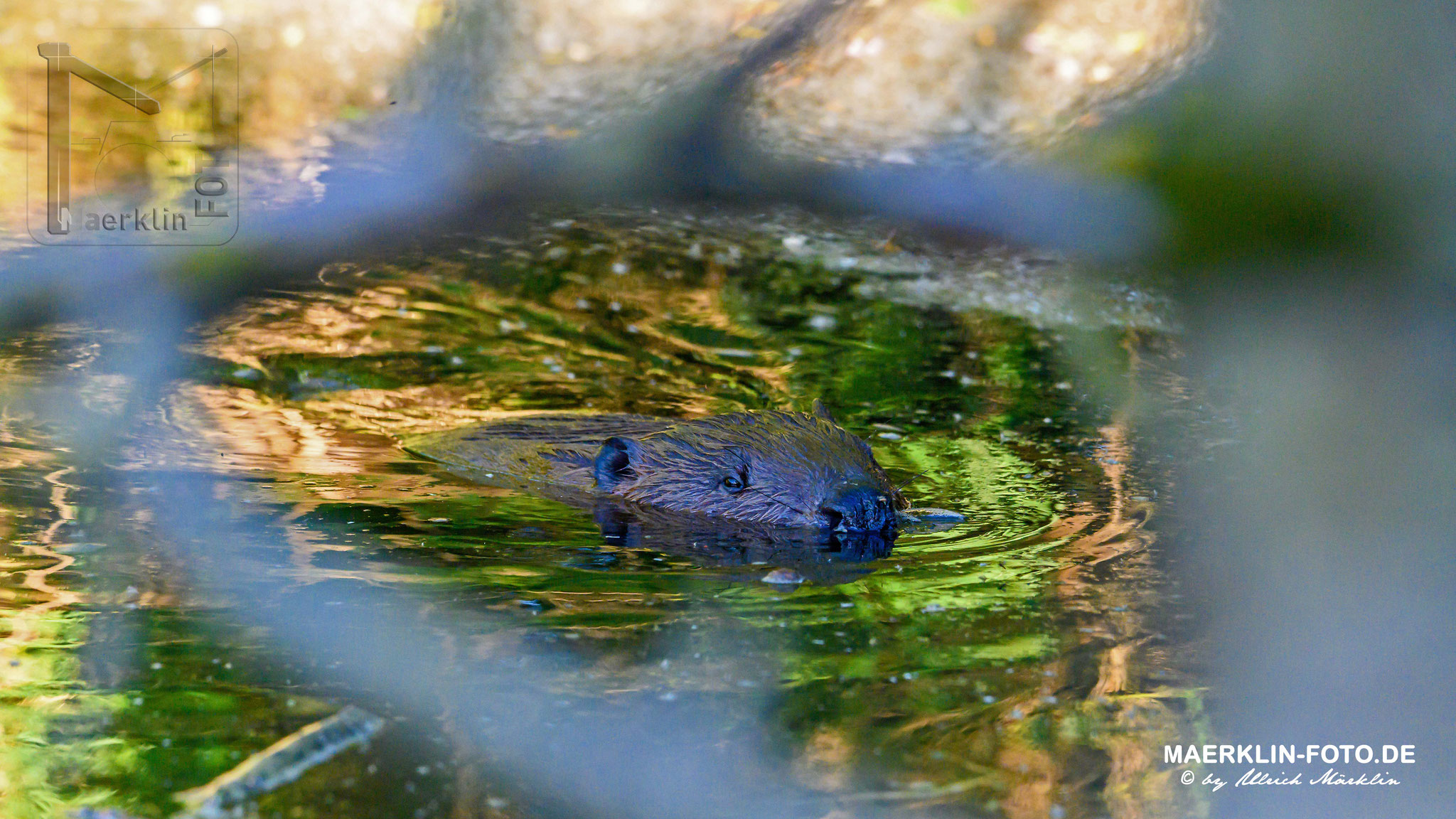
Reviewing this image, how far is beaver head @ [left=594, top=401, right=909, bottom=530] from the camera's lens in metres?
4.13

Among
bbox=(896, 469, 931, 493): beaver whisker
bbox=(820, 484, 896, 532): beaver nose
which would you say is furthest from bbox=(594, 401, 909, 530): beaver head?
bbox=(896, 469, 931, 493): beaver whisker

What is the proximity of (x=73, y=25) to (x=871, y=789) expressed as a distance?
7.01m

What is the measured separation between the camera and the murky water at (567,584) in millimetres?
2922

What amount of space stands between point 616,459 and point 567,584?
→ 0.82 m

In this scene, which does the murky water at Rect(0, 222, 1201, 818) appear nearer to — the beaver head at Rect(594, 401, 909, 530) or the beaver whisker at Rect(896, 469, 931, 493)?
the beaver whisker at Rect(896, 469, 931, 493)

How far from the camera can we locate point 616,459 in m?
4.57

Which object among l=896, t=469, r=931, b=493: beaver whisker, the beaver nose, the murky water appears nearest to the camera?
the murky water

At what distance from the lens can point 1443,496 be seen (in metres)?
5.50

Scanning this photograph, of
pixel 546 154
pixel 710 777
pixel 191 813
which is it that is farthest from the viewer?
pixel 546 154

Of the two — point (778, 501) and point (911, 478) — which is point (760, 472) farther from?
point (911, 478)

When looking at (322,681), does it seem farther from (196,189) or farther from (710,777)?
(196,189)

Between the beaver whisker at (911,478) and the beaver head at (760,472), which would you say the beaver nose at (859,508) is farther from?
the beaver whisker at (911,478)

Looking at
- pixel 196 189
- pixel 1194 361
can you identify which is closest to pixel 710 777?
pixel 1194 361

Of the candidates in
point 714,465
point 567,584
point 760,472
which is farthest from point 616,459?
A: point 567,584
